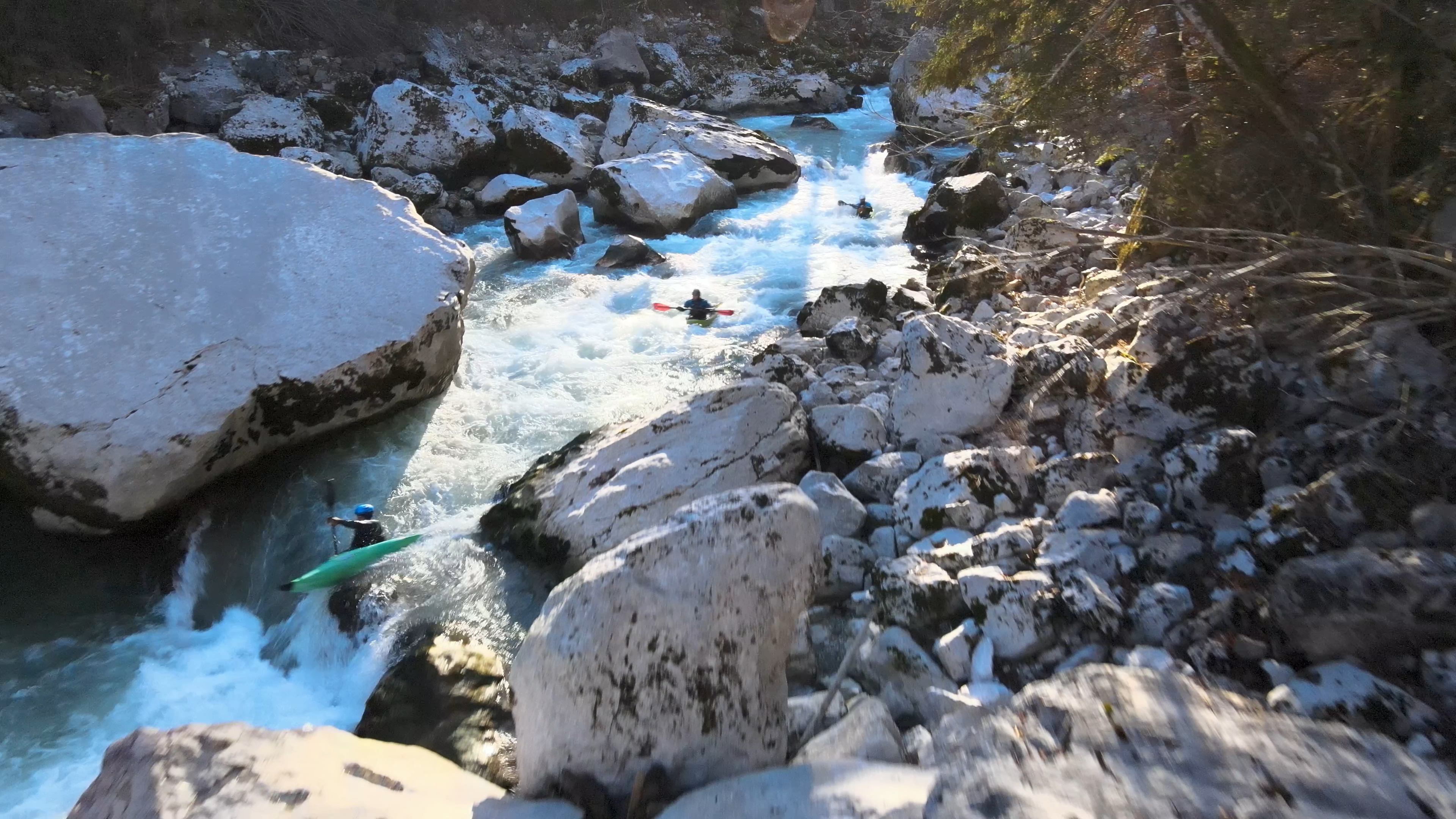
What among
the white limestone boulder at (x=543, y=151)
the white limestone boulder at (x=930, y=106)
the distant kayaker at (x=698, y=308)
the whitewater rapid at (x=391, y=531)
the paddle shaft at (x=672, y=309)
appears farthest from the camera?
the white limestone boulder at (x=930, y=106)

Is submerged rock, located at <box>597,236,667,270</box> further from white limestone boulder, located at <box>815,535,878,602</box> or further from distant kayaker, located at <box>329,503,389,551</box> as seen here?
white limestone boulder, located at <box>815,535,878,602</box>

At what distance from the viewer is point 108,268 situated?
207 inches

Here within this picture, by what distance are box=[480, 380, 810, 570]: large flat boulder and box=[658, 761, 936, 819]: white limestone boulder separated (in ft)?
7.01

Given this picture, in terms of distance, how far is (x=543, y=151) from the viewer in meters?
11.3

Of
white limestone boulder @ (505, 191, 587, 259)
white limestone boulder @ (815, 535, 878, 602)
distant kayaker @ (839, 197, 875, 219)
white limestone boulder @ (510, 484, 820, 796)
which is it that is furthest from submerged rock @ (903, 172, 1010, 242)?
white limestone boulder @ (510, 484, 820, 796)

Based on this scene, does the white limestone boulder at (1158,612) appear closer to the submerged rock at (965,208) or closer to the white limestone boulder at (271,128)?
the submerged rock at (965,208)

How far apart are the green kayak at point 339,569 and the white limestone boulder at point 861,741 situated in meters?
2.91

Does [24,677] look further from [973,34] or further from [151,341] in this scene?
[973,34]

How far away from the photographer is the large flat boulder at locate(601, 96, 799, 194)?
11688 mm

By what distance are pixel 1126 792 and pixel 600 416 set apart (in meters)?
4.66

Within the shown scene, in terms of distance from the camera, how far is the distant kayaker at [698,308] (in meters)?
7.68

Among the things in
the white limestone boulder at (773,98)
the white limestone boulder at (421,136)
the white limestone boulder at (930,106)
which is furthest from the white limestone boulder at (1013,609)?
the white limestone boulder at (773,98)

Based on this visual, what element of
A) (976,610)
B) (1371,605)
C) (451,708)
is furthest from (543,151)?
(1371,605)

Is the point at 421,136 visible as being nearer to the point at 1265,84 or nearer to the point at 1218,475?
the point at 1265,84
